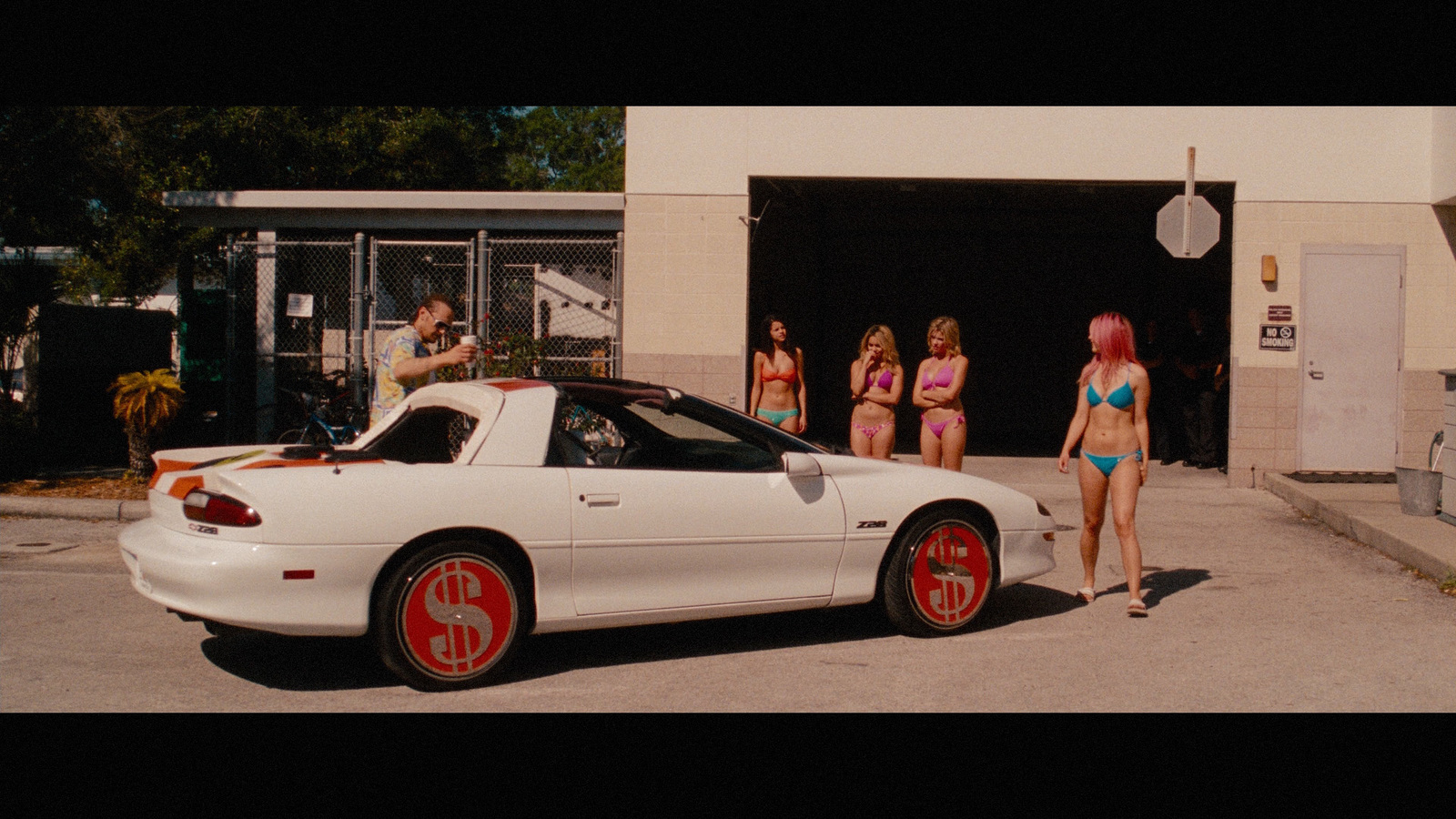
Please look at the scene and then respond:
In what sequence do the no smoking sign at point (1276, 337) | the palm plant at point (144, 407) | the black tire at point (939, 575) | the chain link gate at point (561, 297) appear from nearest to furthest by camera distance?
1. the black tire at point (939, 575)
2. the palm plant at point (144, 407)
3. the no smoking sign at point (1276, 337)
4. the chain link gate at point (561, 297)

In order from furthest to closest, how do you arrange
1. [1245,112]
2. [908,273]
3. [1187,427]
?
[908,273]
[1187,427]
[1245,112]

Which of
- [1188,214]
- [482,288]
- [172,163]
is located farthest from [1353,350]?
[172,163]

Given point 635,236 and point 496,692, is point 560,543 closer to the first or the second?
point 496,692

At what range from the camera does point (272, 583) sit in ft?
15.4

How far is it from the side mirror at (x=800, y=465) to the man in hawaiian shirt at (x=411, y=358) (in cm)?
209

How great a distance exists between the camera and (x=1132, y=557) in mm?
6688

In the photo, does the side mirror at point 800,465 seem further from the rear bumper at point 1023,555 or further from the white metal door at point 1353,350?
the white metal door at point 1353,350

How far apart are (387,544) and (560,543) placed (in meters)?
0.74

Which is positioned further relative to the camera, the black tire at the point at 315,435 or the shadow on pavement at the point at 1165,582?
the black tire at the point at 315,435

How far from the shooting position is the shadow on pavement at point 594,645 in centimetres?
534

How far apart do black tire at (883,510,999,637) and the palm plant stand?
7.84 metres

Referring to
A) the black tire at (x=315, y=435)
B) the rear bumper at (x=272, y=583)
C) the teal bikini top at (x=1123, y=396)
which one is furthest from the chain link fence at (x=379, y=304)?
the rear bumper at (x=272, y=583)

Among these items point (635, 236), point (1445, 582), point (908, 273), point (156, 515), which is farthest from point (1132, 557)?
point (908, 273)

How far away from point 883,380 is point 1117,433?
2.37 meters
